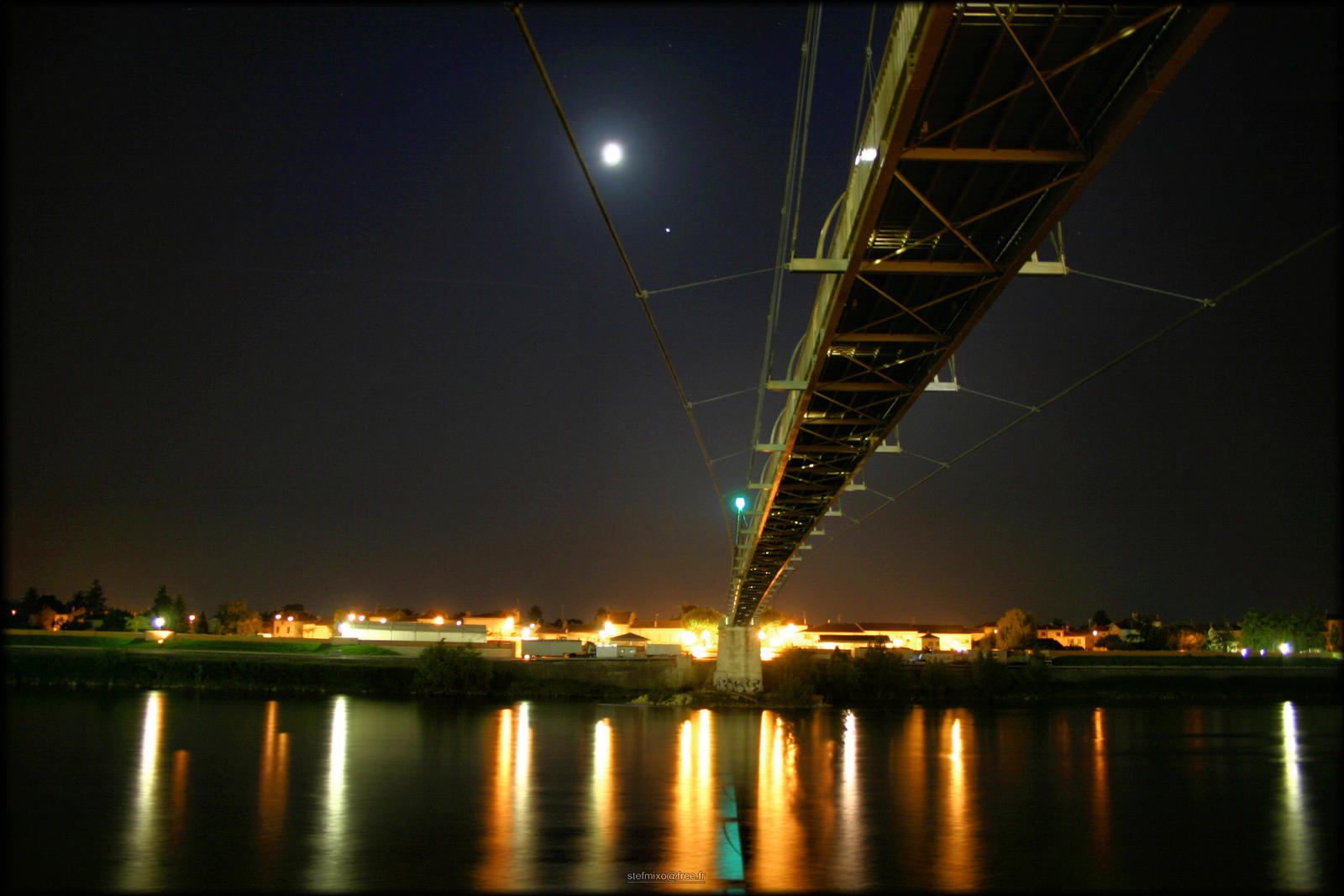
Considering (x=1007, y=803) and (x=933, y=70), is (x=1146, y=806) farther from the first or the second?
(x=933, y=70)

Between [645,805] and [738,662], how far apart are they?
35045 mm

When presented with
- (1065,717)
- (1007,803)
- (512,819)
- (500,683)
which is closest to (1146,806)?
(1007,803)

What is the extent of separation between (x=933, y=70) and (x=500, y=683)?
176 ft

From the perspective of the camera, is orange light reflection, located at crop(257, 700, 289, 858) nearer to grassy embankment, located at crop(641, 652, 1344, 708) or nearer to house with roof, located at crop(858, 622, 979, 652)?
grassy embankment, located at crop(641, 652, 1344, 708)

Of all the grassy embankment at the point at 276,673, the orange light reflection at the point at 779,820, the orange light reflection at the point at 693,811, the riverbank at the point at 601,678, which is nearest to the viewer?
the orange light reflection at the point at 779,820

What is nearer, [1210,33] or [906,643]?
[1210,33]

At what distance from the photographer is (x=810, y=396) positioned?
16.7 metres

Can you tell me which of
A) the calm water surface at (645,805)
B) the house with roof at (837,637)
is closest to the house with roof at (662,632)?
the house with roof at (837,637)

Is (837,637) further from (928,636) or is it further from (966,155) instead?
(966,155)

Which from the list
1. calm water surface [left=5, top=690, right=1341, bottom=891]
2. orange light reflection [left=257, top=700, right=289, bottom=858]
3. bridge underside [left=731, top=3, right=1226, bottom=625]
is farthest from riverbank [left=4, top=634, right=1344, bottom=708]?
bridge underside [left=731, top=3, right=1226, bottom=625]

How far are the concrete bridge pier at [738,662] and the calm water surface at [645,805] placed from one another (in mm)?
12942

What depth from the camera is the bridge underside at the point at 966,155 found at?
793 centimetres

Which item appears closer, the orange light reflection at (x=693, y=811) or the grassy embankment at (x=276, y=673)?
the orange light reflection at (x=693, y=811)

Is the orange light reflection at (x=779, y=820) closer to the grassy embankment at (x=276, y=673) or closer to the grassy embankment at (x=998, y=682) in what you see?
the grassy embankment at (x=998, y=682)
